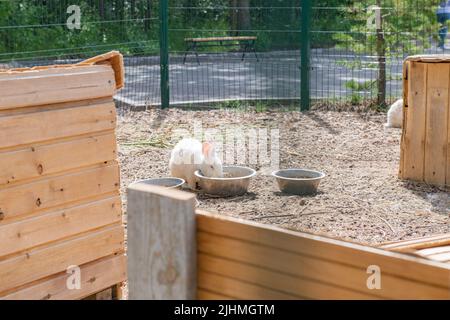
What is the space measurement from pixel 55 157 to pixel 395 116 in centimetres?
588

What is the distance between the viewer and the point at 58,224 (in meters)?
3.39

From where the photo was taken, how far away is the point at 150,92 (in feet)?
38.0

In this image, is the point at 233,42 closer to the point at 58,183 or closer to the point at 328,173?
the point at 328,173

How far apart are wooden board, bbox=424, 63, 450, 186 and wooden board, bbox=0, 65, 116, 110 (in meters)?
3.28

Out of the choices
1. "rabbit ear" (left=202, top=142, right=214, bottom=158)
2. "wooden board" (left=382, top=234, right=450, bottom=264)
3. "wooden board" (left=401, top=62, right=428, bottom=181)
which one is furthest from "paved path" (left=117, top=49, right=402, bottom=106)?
"wooden board" (left=382, top=234, right=450, bottom=264)

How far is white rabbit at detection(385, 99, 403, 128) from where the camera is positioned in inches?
337

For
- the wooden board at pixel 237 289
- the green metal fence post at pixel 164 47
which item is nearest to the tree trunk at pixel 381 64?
the green metal fence post at pixel 164 47

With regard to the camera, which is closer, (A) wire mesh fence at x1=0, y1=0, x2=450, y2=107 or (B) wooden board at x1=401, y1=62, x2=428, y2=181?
(B) wooden board at x1=401, y1=62, x2=428, y2=181

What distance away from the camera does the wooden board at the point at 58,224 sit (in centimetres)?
318

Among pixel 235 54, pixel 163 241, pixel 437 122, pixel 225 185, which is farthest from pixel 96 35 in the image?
pixel 163 241

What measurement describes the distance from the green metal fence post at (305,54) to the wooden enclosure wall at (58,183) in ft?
21.3

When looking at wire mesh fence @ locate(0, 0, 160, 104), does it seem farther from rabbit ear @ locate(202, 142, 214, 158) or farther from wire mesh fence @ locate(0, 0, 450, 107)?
rabbit ear @ locate(202, 142, 214, 158)

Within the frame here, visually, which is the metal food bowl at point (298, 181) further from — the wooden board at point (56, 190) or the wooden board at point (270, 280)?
the wooden board at point (270, 280)
